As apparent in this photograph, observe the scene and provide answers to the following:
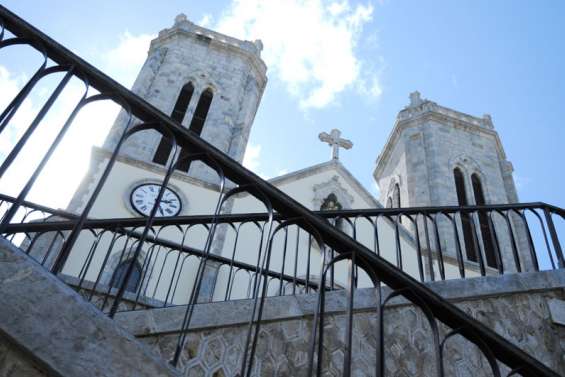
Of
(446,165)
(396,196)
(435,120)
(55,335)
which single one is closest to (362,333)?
(55,335)

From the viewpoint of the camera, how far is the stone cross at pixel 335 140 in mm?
18081

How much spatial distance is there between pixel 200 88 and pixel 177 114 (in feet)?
5.32

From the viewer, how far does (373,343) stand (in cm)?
405

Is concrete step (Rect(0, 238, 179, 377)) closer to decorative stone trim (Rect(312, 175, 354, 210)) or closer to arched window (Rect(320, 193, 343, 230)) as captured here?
decorative stone trim (Rect(312, 175, 354, 210))

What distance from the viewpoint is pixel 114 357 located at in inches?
75.0

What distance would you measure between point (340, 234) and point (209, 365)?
4.92 feet

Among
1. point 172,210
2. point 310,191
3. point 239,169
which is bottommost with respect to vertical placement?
point 239,169

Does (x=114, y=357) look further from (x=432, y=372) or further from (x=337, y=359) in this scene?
(x=432, y=372)

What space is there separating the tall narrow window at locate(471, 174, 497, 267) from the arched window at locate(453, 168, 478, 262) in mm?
409

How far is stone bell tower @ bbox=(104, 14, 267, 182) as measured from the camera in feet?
52.2

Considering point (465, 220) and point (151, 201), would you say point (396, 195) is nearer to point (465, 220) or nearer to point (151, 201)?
point (465, 220)

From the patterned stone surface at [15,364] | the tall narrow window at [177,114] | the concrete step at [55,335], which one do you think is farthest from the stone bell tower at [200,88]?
the patterned stone surface at [15,364]

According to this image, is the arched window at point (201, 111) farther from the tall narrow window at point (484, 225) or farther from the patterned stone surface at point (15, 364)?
the patterned stone surface at point (15, 364)

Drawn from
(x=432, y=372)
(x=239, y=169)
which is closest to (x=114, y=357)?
(x=239, y=169)
